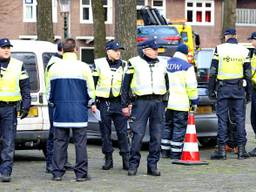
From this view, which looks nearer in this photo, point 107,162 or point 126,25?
point 107,162

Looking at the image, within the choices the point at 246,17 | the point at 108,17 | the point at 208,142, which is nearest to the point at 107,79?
the point at 208,142

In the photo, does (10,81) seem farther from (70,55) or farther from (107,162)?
(107,162)

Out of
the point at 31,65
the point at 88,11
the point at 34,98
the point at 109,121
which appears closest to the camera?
the point at 109,121

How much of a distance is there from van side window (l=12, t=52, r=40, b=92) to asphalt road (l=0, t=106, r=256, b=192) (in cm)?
136

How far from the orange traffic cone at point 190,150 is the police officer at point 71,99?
101 inches

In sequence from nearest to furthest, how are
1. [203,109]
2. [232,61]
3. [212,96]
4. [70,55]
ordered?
[70,55]
[232,61]
[212,96]
[203,109]

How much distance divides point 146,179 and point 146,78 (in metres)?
1.49

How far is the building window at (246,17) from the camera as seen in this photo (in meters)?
58.0

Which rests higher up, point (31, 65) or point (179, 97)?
point (31, 65)

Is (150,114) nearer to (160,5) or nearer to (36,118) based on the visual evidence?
(36,118)

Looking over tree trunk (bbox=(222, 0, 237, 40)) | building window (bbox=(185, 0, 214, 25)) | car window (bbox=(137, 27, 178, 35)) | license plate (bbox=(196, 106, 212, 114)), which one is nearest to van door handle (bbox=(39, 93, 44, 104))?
license plate (bbox=(196, 106, 212, 114))

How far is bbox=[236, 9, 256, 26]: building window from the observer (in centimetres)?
5800

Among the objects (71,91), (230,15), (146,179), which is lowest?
(146,179)

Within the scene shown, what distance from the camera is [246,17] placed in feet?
191
